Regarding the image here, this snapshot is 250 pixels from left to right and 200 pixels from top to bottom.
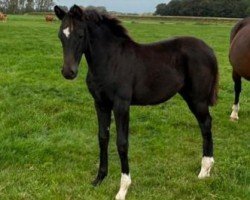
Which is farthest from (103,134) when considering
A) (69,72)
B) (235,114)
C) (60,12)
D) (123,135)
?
(235,114)

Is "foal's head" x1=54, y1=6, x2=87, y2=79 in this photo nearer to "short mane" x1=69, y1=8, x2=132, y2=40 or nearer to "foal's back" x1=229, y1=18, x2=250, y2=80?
"short mane" x1=69, y1=8, x2=132, y2=40

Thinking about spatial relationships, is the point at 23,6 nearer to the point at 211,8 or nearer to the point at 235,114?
the point at 211,8

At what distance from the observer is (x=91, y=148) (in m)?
6.44

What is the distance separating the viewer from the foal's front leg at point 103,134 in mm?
5020

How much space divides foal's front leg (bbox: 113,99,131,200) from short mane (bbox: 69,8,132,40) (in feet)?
2.48

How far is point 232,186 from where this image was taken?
514 centimetres

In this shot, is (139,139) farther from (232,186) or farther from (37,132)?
(232,186)

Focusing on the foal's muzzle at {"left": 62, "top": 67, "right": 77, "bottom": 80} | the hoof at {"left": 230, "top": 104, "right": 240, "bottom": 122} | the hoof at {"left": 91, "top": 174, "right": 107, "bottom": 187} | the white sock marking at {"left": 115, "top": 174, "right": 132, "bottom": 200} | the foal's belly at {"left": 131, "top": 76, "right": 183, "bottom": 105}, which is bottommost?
the hoof at {"left": 230, "top": 104, "right": 240, "bottom": 122}

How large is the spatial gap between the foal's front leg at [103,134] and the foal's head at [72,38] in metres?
0.79

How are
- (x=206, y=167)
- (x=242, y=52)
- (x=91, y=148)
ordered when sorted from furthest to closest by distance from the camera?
(x=242, y=52) < (x=91, y=148) < (x=206, y=167)

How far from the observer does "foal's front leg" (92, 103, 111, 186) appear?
502 centimetres

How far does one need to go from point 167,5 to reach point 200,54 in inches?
3047

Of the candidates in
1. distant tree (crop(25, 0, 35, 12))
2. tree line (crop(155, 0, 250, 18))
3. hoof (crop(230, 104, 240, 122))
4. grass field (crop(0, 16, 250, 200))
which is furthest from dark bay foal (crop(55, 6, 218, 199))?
distant tree (crop(25, 0, 35, 12))

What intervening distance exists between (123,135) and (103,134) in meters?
0.41
